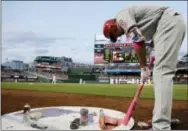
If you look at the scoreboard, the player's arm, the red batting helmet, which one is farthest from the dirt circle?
the scoreboard

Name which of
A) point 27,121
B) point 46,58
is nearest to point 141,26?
point 27,121

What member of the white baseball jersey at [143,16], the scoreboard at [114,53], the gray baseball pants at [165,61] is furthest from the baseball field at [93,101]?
the scoreboard at [114,53]

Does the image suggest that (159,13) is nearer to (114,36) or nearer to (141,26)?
(141,26)

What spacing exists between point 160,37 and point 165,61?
221 millimetres

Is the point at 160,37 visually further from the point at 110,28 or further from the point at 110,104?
the point at 110,104

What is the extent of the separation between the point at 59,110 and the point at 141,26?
2066 mm

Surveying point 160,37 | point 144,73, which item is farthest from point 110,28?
point 144,73

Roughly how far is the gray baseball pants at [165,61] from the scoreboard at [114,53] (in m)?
22.3

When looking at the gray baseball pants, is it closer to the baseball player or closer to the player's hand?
the baseball player

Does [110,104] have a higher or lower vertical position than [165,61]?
lower

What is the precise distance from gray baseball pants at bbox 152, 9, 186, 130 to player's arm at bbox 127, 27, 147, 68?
0.49ft

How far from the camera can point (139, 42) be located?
7.75 ft

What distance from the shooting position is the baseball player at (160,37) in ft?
6.92

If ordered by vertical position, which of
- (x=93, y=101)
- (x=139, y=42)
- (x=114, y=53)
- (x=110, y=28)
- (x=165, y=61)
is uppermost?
(x=114, y=53)
